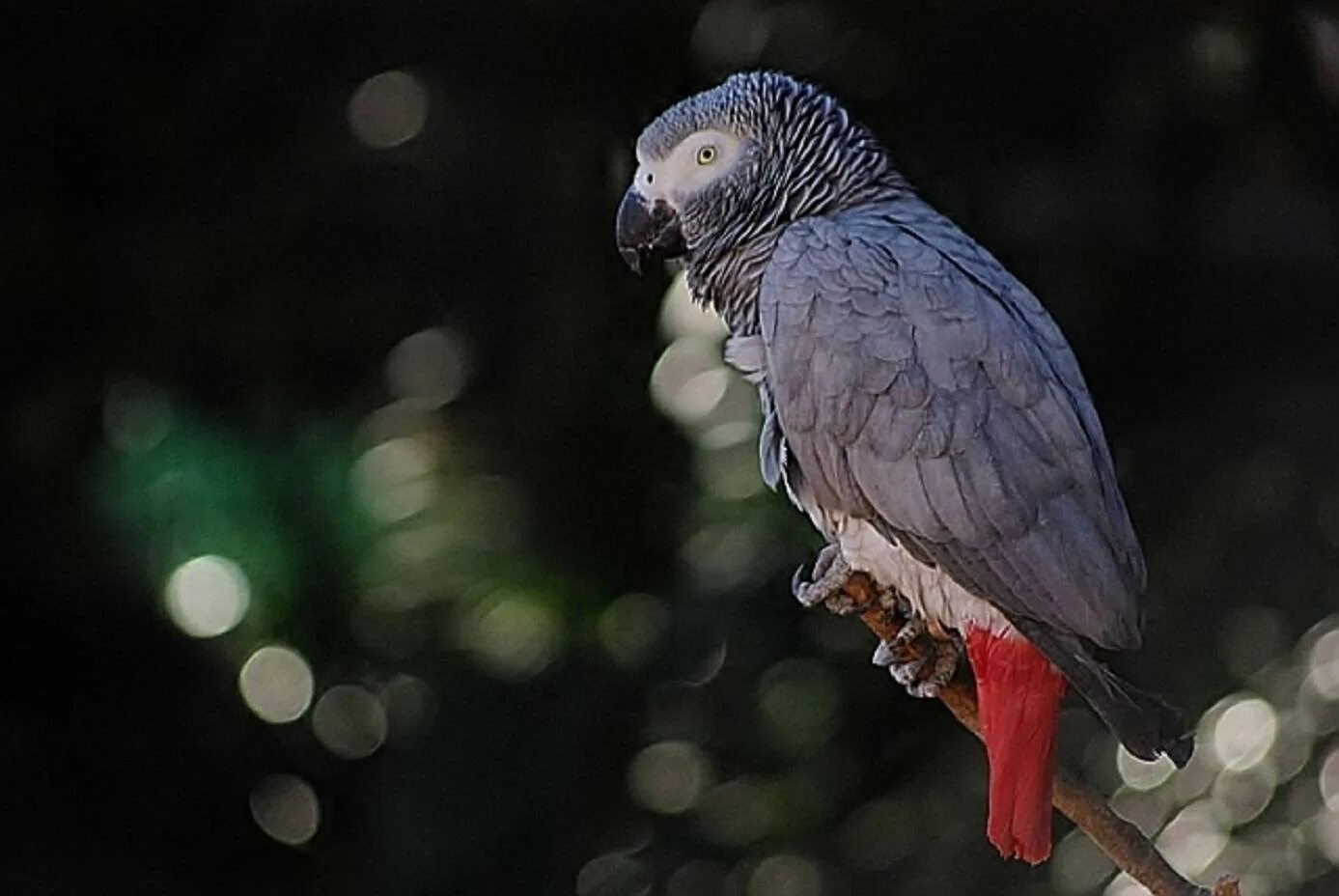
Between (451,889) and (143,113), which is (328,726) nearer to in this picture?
(451,889)

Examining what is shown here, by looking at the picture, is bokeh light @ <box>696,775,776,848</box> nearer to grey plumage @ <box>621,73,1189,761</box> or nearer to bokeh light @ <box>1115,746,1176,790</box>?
bokeh light @ <box>1115,746,1176,790</box>

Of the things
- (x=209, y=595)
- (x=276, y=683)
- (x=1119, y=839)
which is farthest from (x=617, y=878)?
(x=1119, y=839)

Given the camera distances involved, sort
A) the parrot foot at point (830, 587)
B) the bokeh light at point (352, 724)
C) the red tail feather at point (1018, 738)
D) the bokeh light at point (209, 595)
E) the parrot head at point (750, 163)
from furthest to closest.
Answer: the bokeh light at point (352, 724)
the bokeh light at point (209, 595)
the parrot head at point (750, 163)
the parrot foot at point (830, 587)
the red tail feather at point (1018, 738)

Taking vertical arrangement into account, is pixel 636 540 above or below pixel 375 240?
below

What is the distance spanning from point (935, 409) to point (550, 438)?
857 millimetres

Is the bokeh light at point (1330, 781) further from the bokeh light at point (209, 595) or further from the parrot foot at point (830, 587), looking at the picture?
the bokeh light at point (209, 595)

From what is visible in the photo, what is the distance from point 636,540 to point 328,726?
37 centimetres

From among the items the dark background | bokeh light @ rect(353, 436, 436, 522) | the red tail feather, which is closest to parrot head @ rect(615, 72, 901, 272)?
the red tail feather

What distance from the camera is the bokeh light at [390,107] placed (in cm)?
189

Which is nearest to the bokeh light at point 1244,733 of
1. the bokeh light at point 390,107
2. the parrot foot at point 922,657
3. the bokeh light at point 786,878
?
the bokeh light at point 786,878

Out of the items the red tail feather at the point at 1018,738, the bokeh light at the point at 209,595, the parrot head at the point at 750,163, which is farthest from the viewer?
the bokeh light at the point at 209,595

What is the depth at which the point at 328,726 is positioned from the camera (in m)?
1.85

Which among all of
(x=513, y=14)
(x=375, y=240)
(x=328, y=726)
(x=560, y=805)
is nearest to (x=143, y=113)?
(x=375, y=240)

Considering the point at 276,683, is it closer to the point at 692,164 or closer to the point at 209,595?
the point at 209,595
